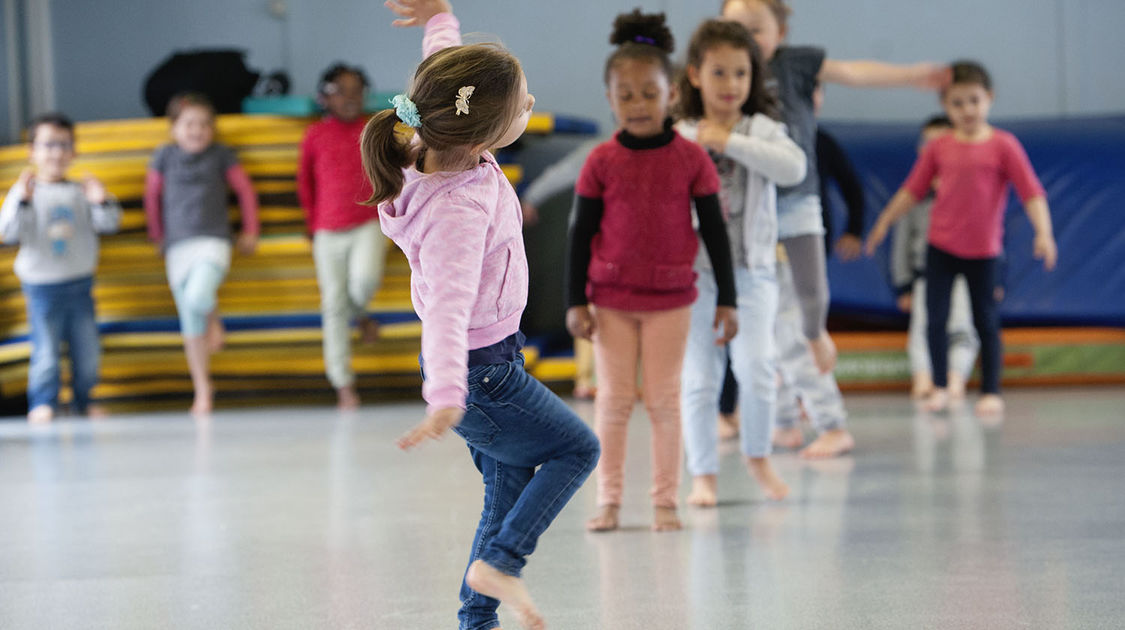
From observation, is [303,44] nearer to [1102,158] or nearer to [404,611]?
[1102,158]

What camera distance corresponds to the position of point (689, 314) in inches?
109

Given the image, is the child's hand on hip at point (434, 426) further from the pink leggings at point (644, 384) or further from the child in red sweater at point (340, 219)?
the child in red sweater at point (340, 219)

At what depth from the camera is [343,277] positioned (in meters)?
5.55

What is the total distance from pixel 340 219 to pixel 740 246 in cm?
288

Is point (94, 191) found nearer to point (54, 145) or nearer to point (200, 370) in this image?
point (54, 145)

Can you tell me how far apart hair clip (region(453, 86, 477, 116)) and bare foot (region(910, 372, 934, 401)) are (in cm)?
404

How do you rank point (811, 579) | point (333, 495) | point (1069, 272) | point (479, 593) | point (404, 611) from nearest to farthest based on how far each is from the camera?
point (479, 593)
point (404, 611)
point (811, 579)
point (333, 495)
point (1069, 272)

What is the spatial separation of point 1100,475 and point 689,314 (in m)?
1.32

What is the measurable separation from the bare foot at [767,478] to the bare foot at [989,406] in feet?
6.24

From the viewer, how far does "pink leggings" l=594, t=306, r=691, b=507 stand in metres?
2.76

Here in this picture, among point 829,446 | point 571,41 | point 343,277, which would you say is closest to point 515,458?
point 829,446

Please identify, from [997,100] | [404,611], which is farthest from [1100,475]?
[997,100]

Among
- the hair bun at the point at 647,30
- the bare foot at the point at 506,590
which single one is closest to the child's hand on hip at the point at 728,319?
the hair bun at the point at 647,30

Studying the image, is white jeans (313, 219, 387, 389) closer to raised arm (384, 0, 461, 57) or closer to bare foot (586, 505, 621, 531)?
bare foot (586, 505, 621, 531)
